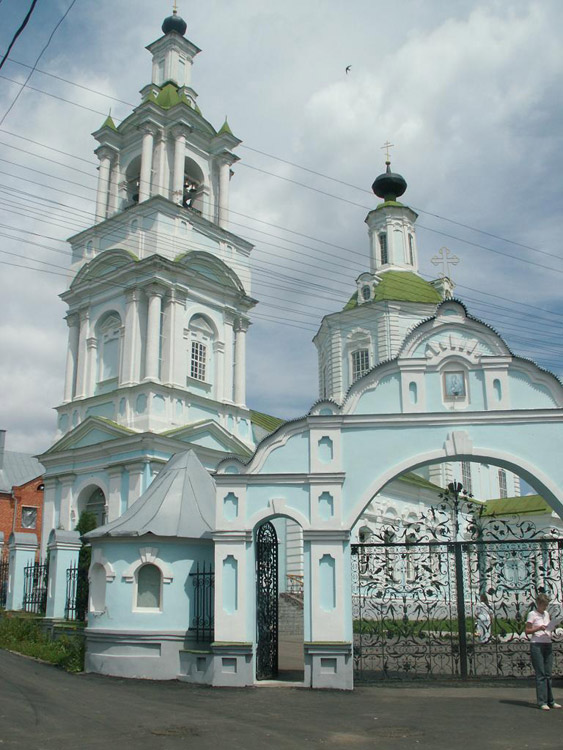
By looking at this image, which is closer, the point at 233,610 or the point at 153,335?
the point at 233,610

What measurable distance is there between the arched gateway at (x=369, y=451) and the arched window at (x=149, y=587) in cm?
165

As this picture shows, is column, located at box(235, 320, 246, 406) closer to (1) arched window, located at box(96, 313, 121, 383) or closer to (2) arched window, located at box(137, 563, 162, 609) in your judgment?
(1) arched window, located at box(96, 313, 121, 383)

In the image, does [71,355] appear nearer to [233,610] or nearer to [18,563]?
[18,563]

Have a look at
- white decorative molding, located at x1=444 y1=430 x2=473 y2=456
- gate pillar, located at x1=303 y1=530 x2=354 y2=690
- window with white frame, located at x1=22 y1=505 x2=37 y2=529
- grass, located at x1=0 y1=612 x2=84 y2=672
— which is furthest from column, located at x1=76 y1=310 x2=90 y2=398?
white decorative molding, located at x1=444 y1=430 x2=473 y2=456

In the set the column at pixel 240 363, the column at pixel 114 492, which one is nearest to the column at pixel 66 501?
the column at pixel 114 492

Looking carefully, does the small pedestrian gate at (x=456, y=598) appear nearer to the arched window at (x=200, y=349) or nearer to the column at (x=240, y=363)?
A: the arched window at (x=200, y=349)

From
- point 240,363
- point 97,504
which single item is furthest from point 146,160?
point 97,504

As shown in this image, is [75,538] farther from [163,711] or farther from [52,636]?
[163,711]

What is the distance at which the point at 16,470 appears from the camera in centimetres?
4166

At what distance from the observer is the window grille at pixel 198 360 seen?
89.5 ft

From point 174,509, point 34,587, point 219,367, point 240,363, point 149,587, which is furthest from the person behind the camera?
point 240,363

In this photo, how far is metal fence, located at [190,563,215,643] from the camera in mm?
12461

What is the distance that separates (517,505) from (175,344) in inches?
795

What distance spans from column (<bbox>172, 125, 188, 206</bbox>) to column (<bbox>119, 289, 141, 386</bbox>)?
4.26m
